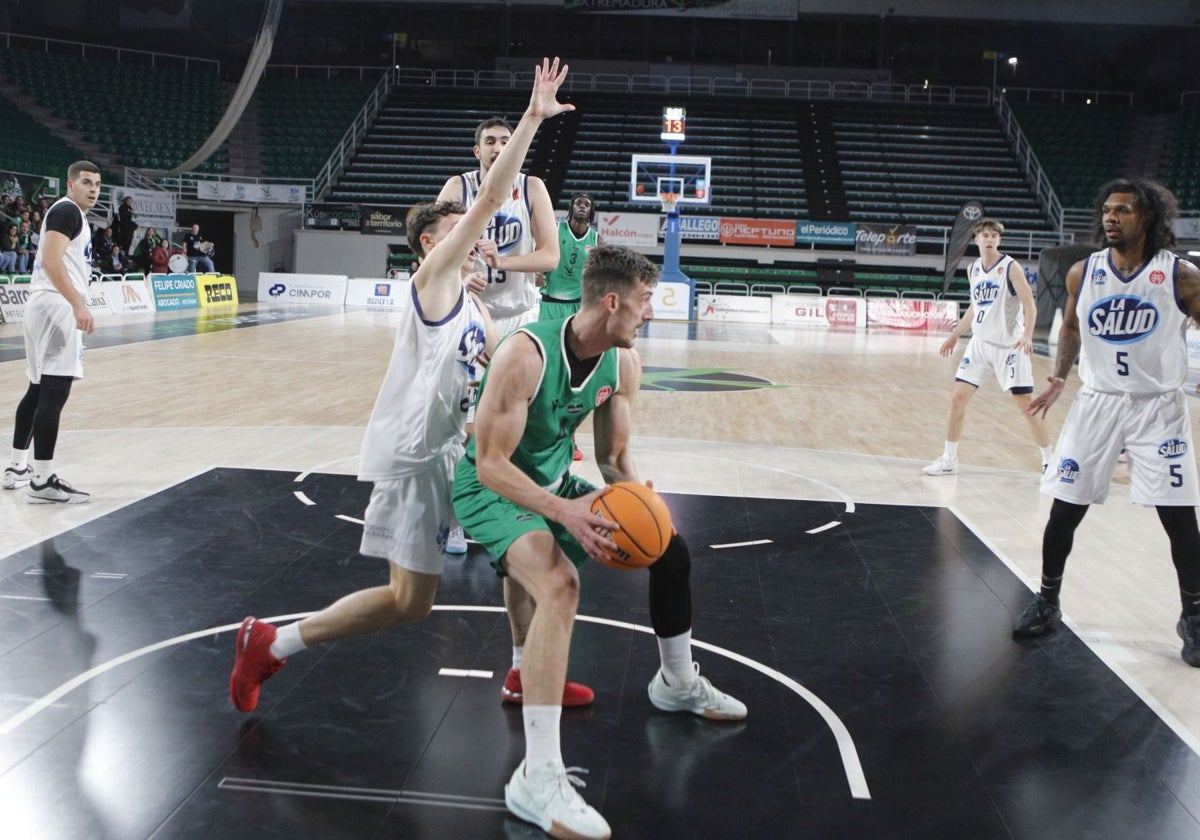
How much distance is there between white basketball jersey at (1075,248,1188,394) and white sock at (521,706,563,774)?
2743 millimetres

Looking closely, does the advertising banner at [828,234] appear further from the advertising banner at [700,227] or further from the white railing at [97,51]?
the white railing at [97,51]

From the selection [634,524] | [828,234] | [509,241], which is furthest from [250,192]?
[634,524]

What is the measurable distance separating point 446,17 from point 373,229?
1045 cm

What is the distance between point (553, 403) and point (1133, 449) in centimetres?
249

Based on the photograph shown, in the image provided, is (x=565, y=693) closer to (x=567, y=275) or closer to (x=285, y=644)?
(x=285, y=644)

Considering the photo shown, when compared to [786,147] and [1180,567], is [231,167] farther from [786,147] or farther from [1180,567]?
[1180,567]

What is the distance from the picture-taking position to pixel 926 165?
31.5 m

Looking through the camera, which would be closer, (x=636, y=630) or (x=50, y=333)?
(x=636, y=630)

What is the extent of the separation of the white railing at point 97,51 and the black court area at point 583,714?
30661 mm

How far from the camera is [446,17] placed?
35.7 metres

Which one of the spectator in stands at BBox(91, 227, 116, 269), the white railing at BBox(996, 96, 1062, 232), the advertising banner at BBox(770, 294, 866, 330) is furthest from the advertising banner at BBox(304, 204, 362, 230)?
the white railing at BBox(996, 96, 1062, 232)

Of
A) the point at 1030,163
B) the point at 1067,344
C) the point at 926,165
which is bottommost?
the point at 1067,344

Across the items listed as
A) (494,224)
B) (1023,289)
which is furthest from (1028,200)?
(494,224)

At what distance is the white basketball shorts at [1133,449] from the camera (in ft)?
13.6
